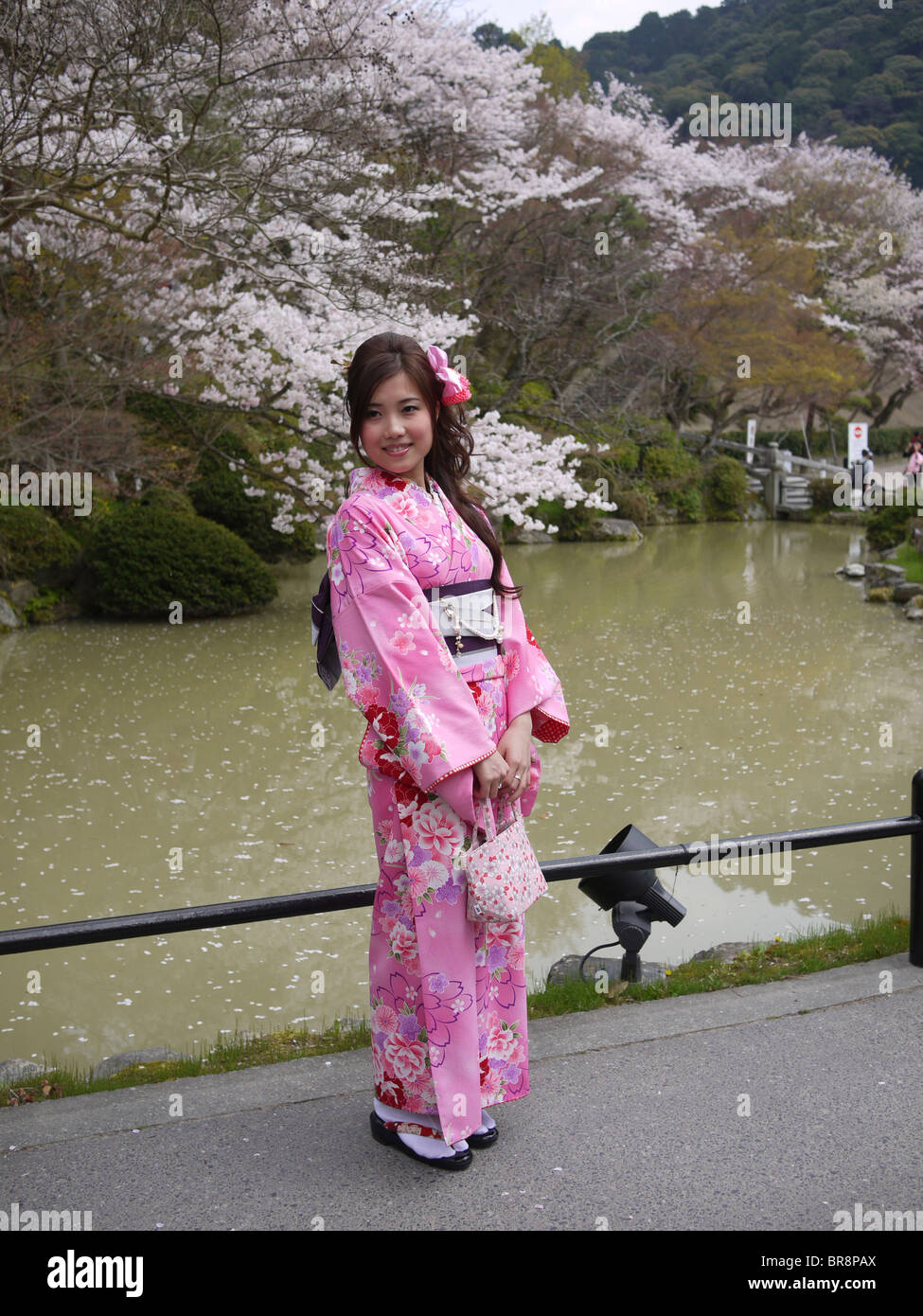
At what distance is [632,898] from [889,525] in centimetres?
1407

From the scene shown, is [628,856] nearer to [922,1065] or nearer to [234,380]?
[922,1065]

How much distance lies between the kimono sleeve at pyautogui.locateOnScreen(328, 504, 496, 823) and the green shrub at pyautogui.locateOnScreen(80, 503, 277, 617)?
920cm

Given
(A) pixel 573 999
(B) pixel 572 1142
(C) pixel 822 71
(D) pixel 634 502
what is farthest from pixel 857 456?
(B) pixel 572 1142

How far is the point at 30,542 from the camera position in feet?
35.5

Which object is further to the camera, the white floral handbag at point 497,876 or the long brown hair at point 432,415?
the long brown hair at point 432,415

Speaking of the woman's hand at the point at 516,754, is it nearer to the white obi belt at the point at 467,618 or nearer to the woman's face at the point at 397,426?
the white obi belt at the point at 467,618

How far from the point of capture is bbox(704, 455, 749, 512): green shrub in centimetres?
2252

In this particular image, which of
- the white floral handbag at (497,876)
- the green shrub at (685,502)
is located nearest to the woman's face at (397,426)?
the white floral handbag at (497,876)

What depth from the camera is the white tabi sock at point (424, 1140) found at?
2.17 meters

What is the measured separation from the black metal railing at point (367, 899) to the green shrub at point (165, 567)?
843 centimetres

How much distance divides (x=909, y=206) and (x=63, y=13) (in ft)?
87.3

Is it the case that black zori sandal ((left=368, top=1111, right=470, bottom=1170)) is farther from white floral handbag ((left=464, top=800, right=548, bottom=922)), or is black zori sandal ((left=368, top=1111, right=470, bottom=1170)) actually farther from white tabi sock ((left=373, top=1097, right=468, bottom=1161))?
white floral handbag ((left=464, top=800, right=548, bottom=922))

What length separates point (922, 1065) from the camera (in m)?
2.55

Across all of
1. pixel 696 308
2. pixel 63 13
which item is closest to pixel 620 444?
pixel 696 308
